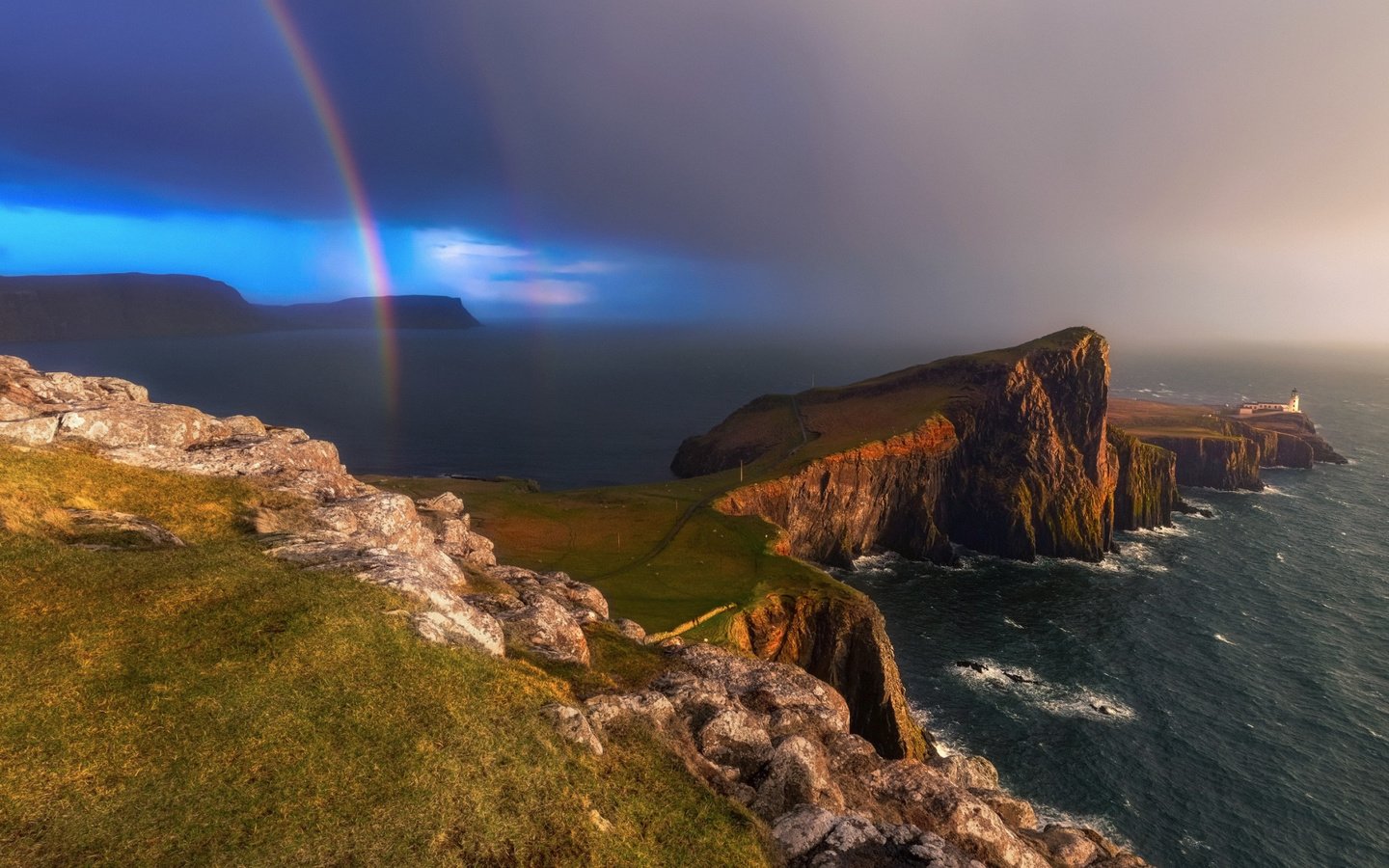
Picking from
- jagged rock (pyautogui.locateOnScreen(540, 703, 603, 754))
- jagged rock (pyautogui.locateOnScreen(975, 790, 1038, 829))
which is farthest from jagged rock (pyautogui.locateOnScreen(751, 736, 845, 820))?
jagged rock (pyautogui.locateOnScreen(975, 790, 1038, 829))

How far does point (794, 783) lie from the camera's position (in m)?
19.8

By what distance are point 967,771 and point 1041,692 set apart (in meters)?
41.8

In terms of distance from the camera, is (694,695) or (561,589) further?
(561,589)

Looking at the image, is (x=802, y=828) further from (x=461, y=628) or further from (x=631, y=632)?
(x=631, y=632)

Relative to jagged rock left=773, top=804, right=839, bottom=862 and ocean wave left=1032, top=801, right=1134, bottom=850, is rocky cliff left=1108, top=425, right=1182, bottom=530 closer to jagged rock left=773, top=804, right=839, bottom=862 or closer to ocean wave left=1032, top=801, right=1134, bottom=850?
ocean wave left=1032, top=801, right=1134, bottom=850

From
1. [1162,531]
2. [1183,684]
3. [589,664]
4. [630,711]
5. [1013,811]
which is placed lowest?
[1183,684]

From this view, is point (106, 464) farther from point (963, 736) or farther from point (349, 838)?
point (963, 736)

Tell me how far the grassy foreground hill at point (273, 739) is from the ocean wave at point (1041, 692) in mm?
55160

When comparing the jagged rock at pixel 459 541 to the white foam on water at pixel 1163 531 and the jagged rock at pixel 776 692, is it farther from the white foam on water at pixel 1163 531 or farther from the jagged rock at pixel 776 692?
the white foam on water at pixel 1163 531

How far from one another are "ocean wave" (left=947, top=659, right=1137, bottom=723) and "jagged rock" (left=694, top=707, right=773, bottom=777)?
5008cm

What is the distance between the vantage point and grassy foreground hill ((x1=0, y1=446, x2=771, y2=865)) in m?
12.6

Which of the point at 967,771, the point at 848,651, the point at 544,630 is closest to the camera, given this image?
the point at 544,630

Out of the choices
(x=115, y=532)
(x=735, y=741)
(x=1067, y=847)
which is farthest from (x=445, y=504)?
(x=1067, y=847)

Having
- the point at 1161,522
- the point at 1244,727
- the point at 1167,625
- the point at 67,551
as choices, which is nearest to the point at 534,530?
the point at 67,551
